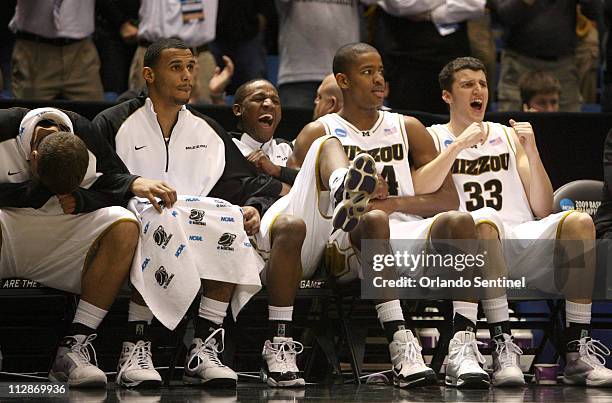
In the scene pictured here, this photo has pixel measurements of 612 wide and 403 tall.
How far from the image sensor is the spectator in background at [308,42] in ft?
24.3

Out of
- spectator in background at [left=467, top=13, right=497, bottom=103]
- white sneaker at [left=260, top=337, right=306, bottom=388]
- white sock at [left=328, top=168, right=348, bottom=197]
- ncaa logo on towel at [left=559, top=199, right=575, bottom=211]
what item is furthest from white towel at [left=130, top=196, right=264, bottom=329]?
spectator in background at [left=467, top=13, right=497, bottom=103]

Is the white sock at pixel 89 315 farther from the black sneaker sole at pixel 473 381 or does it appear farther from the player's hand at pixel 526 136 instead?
the player's hand at pixel 526 136

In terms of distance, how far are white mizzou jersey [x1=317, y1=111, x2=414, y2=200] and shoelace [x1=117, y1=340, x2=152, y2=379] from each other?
150 cm

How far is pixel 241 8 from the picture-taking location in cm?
768

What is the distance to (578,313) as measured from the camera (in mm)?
5125

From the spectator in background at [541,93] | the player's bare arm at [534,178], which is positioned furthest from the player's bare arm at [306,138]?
the spectator in background at [541,93]

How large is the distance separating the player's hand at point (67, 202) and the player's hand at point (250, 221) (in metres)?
0.79

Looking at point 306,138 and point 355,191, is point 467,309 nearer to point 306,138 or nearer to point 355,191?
point 355,191

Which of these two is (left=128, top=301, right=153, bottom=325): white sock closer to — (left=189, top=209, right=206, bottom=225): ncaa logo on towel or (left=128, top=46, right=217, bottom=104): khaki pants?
(left=189, top=209, right=206, bottom=225): ncaa logo on towel

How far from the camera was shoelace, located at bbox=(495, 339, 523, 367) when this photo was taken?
4.95 metres

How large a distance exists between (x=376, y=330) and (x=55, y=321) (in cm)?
176

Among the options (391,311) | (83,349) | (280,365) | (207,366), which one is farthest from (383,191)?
(83,349)

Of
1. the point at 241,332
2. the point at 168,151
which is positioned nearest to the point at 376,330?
the point at 241,332

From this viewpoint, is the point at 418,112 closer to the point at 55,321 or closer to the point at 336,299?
the point at 336,299
